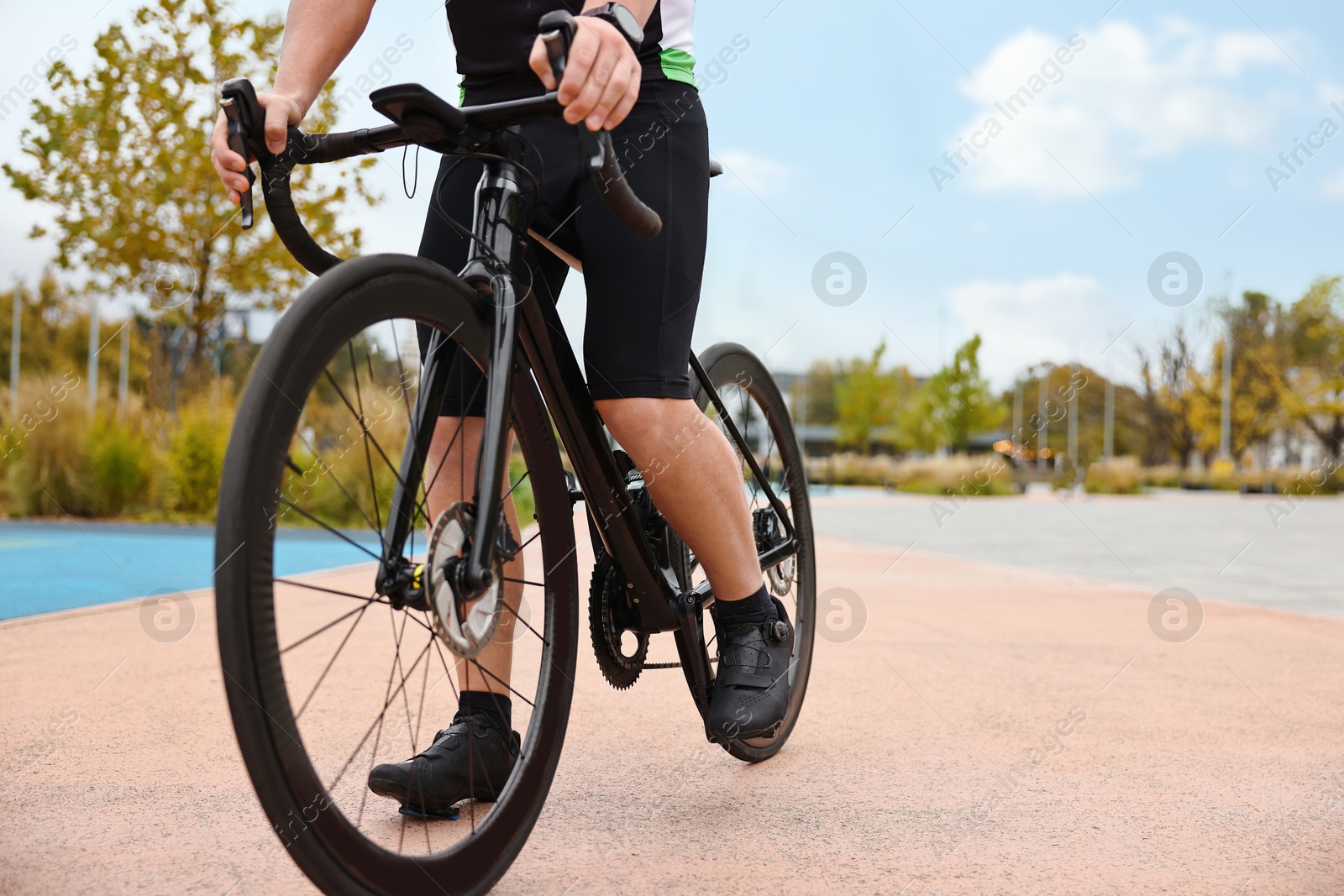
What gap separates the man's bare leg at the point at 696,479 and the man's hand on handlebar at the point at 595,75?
56cm

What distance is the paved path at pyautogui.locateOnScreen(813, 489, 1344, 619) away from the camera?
7098 millimetres

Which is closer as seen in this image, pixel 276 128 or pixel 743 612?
pixel 276 128

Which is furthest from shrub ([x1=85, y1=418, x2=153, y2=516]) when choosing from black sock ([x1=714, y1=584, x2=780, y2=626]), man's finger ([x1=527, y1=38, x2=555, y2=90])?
man's finger ([x1=527, y1=38, x2=555, y2=90])

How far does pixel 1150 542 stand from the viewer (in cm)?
1166

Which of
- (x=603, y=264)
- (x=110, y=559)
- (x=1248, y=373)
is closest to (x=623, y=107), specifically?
(x=603, y=264)

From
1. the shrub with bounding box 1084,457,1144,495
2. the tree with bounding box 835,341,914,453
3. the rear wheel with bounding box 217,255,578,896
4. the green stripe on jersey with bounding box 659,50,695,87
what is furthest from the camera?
the tree with bounding box 835,341,914,453

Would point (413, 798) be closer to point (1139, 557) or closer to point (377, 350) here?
point (377, 350)

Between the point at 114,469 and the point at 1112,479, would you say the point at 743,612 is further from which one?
the point at 1112,479

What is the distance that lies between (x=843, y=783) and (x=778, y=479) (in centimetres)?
88

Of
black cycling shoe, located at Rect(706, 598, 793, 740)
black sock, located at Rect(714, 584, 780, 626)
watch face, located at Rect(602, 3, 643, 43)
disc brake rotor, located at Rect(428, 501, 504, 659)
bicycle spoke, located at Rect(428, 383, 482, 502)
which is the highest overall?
Result: watch face, located at Rect(602, 3, 643, 43)

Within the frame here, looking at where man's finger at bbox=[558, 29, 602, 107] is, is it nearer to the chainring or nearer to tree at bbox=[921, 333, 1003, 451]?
the chainring

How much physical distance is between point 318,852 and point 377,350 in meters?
0.82

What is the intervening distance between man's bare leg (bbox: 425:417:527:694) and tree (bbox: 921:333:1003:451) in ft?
135

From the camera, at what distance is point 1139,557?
368 inches
